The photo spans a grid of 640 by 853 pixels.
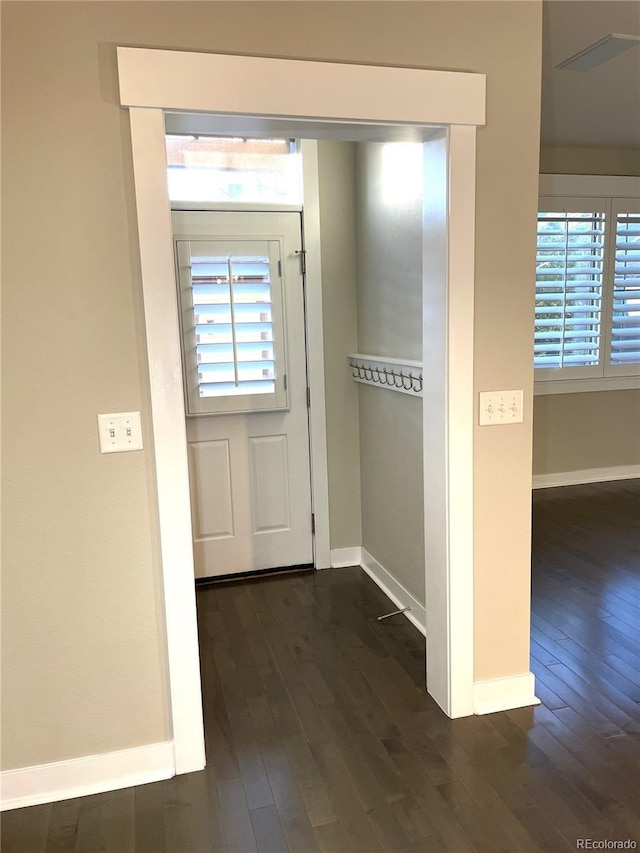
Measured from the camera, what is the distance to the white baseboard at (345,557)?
3765 millimetres

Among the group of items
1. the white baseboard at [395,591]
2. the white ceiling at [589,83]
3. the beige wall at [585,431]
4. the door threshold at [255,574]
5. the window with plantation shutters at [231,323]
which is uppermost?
the white ceiling at [589,83]

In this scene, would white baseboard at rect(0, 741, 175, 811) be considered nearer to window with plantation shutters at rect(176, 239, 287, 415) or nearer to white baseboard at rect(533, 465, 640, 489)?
window with plantation shutters at rect(176, 239, 287, 415)

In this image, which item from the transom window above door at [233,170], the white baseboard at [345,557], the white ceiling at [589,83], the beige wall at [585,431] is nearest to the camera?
the white ceiling at [589,83]

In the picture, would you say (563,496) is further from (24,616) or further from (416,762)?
(24,616)

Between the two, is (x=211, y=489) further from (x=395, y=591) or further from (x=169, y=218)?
(x=169, y=218)

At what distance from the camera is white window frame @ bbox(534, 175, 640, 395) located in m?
4.93

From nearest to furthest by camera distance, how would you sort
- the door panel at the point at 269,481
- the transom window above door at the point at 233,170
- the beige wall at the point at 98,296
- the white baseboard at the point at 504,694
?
the beige wall at the point at 98,296 < the white baseboard at the point at 504,694 < the transom window above door at the point at 233,170 < the door panel at the point at 269,481

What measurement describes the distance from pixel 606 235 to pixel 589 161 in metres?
0.58

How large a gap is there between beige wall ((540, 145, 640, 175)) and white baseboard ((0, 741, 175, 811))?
182 inches

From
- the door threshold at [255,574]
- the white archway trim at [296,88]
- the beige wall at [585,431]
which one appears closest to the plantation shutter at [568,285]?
the beige wall at [585,431]

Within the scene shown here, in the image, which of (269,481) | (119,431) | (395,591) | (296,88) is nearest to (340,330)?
(269,481)

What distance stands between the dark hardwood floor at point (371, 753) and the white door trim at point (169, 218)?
0.27 metres

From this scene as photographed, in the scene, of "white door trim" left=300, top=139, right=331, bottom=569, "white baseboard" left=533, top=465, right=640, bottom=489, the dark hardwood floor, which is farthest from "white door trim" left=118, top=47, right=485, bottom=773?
"white baseboard" left=533, top=465, right=640, bottom=489

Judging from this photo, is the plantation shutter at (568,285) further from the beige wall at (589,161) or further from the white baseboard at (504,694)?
the white baseboard at (504,694)
